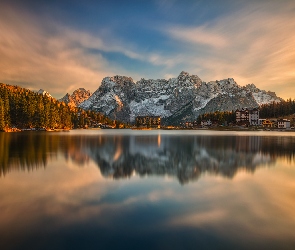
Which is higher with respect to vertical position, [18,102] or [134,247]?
[18,102]

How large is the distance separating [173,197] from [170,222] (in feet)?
12.7

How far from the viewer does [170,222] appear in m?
10.8

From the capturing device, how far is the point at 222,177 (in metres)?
20.5

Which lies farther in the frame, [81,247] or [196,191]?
[196,191]

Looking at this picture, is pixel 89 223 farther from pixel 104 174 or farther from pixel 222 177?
pixel 222 177

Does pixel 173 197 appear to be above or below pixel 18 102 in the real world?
below

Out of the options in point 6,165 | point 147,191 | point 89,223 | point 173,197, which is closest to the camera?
point 89,223

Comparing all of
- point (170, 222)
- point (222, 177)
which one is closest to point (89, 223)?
point (170, 222)

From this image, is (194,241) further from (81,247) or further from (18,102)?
(18,102)

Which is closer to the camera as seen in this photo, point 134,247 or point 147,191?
point 134,247

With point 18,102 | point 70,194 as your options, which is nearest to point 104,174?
point 70,194

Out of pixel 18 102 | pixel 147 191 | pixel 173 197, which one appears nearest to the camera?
pixel 173 197

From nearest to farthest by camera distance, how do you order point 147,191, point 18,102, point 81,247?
point 81,247, point 147,191, point 18,102

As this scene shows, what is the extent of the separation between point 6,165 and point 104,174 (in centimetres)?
1107
